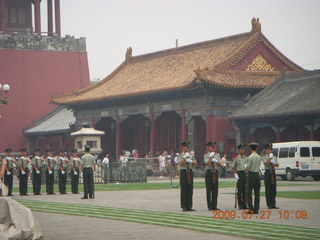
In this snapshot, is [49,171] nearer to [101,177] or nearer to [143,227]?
[101,177]

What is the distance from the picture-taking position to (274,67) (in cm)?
4712

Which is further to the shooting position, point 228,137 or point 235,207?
point 228,137

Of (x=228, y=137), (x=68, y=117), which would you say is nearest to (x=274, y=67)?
(x=228, y=137)

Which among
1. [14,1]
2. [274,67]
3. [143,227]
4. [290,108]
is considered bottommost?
[143,227]

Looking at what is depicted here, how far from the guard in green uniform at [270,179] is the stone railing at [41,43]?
46.1 metres

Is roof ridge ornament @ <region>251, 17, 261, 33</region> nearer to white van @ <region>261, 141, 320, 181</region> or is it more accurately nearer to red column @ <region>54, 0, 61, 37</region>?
white van @ <region>261, 141, 320, 181</region>

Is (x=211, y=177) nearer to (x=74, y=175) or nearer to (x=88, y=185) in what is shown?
(x=88, y=185)

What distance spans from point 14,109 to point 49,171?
35589mm

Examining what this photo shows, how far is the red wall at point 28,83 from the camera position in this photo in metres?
62.9

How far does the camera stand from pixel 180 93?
4725 cm

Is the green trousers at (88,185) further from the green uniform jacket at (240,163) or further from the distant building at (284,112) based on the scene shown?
the distant building at (284,112)

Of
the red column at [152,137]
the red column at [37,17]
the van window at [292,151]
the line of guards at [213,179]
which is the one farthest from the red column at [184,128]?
the line of guards at [213,179]

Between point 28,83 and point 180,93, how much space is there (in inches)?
788
